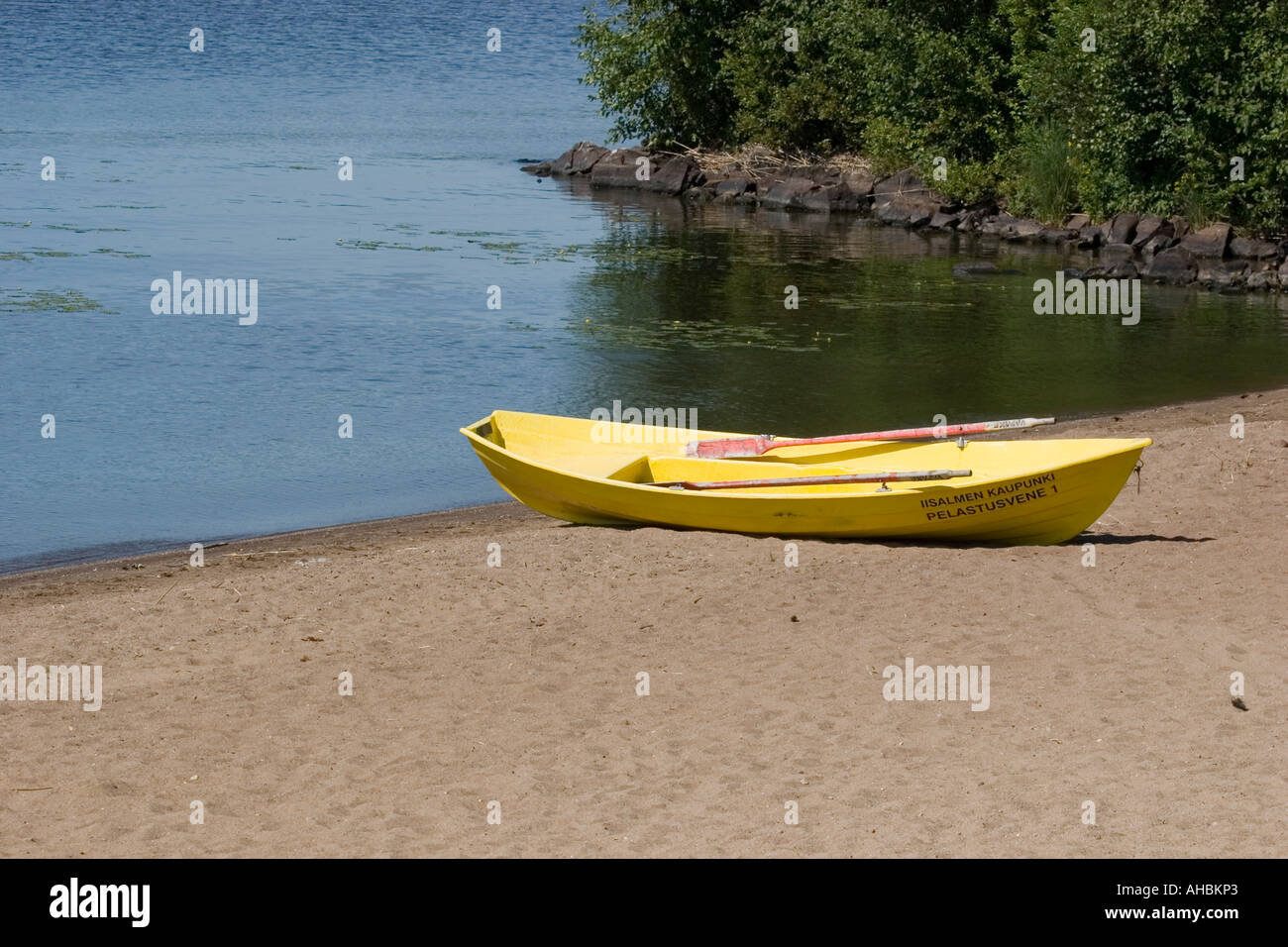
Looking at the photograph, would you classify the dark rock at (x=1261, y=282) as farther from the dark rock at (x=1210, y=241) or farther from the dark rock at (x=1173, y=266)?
the dark rock at (x=1173, y=266)

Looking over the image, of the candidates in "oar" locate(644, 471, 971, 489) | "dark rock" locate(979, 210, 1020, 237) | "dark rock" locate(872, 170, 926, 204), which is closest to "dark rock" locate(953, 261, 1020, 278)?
"dark rock" locate(979, 210, 1020, 237)

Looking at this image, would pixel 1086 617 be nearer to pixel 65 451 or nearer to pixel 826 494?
pixel 826 494

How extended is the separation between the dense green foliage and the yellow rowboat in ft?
69.6

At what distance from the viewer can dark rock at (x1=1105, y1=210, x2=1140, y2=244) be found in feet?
116

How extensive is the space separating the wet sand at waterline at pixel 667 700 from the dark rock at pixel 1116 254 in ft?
69.8

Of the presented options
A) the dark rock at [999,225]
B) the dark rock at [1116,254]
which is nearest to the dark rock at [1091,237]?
the dark rock at [1116,254]

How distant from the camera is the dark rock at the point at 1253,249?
3294cm

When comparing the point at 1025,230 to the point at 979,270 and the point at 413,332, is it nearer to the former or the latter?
the point at 979,270

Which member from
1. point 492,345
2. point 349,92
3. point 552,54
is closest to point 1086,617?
point 492,345

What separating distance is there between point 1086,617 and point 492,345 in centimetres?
1640

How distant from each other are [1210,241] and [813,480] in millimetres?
23118

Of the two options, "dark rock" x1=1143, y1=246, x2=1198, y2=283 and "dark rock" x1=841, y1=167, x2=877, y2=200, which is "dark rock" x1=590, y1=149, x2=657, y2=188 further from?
"dark rock" x1=1143, y1=246, x2=1198, y2=283

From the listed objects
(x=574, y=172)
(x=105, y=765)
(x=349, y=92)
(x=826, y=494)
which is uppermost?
(x=349, y=92)

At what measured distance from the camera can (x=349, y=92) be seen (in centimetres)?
6925
